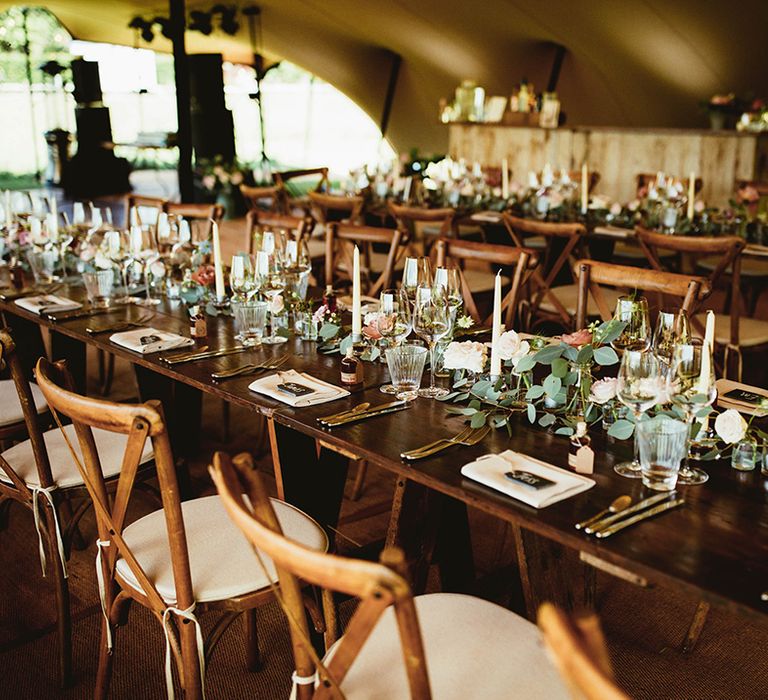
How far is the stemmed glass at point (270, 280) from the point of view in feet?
9.02

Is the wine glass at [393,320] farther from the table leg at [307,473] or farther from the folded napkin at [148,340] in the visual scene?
the folded napkin at [148,340]

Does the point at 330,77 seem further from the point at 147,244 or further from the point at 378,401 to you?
the point at 378,401

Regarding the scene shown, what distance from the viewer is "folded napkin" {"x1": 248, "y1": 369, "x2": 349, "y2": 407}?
2160mm

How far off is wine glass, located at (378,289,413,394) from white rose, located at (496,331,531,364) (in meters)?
0.37

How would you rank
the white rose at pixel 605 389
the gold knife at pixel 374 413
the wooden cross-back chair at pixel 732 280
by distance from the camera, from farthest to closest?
the wooden cross-back chair at pixel 732 280, the gold knife at pixel 374 413, the white rose at pixel 605 389

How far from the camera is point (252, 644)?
2.36 metres

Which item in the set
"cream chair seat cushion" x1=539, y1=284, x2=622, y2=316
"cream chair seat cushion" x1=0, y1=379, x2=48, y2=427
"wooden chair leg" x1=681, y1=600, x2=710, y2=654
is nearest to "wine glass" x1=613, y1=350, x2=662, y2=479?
"wooden chair leg" x1=681, y1=600, x2=710, y2=654

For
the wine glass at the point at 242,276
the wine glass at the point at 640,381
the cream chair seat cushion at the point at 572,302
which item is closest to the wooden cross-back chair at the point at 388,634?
the wine glass at the point at 640,381

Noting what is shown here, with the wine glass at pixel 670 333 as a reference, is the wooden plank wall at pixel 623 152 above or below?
above

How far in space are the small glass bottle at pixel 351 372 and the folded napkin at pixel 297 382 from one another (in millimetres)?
33

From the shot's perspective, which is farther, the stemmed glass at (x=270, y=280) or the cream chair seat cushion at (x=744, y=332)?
the cream chair seat cushion at (x=744, y=332)

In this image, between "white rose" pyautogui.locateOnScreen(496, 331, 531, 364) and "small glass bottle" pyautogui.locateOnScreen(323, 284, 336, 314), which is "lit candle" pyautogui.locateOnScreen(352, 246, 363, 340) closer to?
"small glass bottle" pyautogui.locateOnScreen(323, 284, 336, 314)

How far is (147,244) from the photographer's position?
3.45m

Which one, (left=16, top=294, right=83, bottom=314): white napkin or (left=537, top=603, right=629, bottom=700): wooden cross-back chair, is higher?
(left=537, top=603, right=629, bottom=700): wooden cross-back chair
